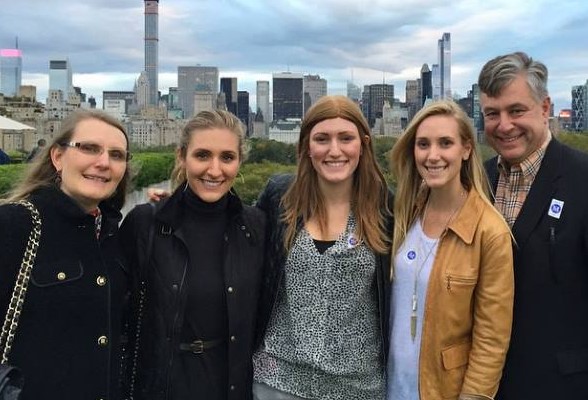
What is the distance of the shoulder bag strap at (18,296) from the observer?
9.07 feet

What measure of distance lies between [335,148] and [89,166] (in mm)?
1287

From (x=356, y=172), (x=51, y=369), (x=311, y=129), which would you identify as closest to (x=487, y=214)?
(x=356, y=172)

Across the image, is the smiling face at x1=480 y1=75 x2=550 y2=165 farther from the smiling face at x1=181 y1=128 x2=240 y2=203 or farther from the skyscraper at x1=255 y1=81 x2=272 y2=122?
the skyscraper at x1=255 y1=81 x2=272 y2=122

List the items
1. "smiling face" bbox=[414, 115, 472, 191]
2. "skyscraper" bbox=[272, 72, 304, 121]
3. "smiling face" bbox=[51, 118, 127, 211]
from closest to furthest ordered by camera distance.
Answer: "smiling face" bbox=[51, 118, 127, 211]
"smiling face" bbox=[414, 115, 472, 191]
"skyscraper" bbox=[272, 72, 304, 121]

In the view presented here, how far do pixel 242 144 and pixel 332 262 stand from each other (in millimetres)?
860

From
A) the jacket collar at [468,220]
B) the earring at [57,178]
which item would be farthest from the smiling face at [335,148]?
the earring at [57,178]

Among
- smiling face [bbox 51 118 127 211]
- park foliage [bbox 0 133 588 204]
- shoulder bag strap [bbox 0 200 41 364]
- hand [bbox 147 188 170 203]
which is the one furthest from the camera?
park foliage [bbox 0 133 588 204]

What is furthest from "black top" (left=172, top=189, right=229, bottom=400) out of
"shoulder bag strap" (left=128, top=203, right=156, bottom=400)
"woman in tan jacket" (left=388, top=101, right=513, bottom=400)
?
"woman in tan jacket" (left=388, top=101, right=513, bottom=400)

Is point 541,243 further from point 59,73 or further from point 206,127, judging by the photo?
point 59,73

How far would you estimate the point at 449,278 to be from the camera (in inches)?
128

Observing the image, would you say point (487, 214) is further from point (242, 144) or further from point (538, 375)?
point (242, 144)

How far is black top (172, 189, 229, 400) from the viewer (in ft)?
11.0

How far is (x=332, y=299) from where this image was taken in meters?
3.41

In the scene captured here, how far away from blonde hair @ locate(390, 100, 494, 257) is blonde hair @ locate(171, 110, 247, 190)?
2.91ft
